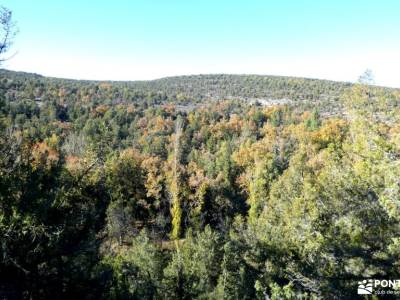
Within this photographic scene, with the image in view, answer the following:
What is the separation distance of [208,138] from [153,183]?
1158 inches

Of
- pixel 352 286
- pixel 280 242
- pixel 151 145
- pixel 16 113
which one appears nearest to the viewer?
pixel 352 286

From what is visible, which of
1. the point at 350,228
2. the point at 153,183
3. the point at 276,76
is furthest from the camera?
the point at 276,76

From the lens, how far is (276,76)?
511 feet

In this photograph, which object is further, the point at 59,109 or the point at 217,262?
the point at 59,109

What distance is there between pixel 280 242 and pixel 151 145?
1862 inches

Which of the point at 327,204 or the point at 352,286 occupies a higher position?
the point at 327,204

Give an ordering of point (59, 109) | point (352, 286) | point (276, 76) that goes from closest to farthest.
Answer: point (352, 286)
point (59, 109)
point (276, 76)

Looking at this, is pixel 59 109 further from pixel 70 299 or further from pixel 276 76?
pixel 276 76

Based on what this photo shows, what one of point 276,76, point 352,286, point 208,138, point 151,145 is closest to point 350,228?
point 352,286

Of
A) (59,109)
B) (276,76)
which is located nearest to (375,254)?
(59,109)

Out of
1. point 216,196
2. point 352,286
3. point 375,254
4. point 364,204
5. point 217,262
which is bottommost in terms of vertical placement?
point 216,196

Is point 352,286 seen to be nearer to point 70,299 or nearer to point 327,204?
point 327,204

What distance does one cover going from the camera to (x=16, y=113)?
6912 cm

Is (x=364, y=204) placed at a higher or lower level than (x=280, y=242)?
higher
